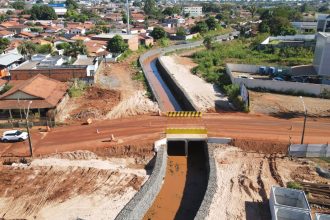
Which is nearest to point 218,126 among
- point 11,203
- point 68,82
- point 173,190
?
point 173,190

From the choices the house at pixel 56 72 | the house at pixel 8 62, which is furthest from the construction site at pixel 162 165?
the house at pixel 8 62

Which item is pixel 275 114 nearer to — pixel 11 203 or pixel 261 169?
pixel 261 169

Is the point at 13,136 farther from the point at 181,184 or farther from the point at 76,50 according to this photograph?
the point at 76,50

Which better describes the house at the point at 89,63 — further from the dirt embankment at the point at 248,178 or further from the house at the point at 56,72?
the dirt embankment at the point at 248,178

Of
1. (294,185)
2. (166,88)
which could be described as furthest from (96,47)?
(294,185)

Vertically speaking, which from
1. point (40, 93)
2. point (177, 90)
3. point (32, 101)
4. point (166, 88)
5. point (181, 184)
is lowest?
point (166, 88)

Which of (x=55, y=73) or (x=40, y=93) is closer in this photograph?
(x=40, y=93)

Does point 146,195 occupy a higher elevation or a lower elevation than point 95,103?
lower
